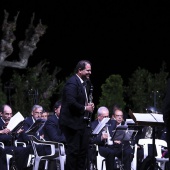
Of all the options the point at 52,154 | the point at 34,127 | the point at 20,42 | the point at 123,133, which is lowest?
the point at 52,154

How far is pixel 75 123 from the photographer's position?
909 centimetres

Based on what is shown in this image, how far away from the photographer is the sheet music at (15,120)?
1073 centimetres

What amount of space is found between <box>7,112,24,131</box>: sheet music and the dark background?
9.04 m

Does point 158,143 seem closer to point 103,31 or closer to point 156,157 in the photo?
point 156,157

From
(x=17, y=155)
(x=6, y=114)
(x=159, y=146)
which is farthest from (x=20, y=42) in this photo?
(x=159, y=146)

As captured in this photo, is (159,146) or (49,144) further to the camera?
(159,146)

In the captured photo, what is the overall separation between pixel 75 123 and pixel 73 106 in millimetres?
249

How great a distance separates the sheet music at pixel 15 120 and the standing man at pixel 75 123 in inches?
65.1

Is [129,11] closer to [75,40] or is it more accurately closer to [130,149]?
[75,40]

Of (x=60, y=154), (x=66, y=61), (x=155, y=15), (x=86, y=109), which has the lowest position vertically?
(x=60, y=154)

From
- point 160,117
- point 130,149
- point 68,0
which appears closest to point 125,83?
point 68,0

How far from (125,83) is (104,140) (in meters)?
9.53

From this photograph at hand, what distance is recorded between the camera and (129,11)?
19188 millimetres

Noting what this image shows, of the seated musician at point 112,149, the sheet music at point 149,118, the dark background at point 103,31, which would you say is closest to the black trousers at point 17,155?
the seated musician at point 112,149
